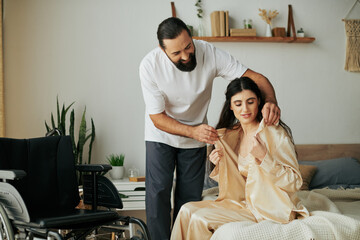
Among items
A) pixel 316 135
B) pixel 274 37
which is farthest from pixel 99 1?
pixel 316 135

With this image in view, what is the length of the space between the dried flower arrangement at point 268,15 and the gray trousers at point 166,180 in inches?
83.0

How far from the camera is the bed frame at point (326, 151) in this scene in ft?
15.2

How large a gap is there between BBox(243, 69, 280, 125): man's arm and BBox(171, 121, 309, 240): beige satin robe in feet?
0.17

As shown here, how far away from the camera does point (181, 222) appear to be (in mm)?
2457

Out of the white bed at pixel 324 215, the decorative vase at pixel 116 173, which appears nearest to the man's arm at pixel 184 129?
the white bed at pixel 324 215

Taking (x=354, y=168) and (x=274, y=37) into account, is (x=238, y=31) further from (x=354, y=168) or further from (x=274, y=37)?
(x=354, y=168)

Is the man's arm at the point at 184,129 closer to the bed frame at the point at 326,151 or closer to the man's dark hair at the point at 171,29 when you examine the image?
the man's dark hair at the point at 171,29

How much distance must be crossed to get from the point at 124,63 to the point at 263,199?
2.52m

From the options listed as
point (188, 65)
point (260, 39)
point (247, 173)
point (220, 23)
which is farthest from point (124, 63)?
point (247, 173)

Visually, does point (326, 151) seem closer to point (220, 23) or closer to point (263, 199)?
point (220, 23)

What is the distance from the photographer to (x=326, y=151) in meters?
4.68

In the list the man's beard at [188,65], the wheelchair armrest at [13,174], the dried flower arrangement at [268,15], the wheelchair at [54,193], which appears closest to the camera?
the wheelchair armrest at [13,174]

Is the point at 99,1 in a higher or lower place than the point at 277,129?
higher

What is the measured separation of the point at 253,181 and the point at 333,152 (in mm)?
2603
